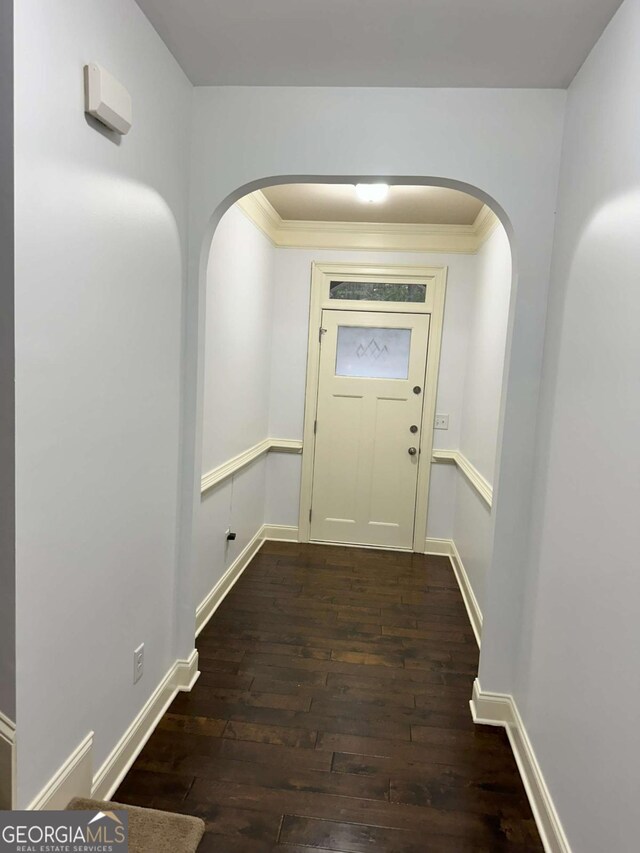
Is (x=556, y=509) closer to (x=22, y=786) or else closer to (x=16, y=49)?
(x=22, y=786)

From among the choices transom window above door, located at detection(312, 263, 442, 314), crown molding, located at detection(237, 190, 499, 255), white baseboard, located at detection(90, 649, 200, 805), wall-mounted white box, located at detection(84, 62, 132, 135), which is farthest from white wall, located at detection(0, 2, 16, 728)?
transom window above door, located at detection(312, 263, 442, 314)

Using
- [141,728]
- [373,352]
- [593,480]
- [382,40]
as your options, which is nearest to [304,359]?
[373,352]

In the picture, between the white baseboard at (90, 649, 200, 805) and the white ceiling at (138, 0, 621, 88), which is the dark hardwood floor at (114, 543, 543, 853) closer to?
the white baseboard at (90, 649, 200, 805)

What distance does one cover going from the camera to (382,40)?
1739mm

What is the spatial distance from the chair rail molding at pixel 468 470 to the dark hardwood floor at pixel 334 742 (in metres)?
0.82

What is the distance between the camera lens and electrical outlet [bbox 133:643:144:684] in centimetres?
191

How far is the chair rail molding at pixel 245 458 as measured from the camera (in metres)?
2.84

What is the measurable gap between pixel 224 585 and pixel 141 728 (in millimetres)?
1344

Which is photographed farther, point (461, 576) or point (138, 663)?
point (461, 576)

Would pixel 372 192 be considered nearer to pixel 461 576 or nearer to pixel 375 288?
pixel 375 288

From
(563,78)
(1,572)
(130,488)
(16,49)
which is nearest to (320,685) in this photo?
(130,488)

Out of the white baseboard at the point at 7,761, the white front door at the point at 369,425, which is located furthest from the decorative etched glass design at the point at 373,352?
the white baseboard at the point at 7,761

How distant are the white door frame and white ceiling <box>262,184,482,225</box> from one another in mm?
372

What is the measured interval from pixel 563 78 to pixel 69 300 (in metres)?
1.89
